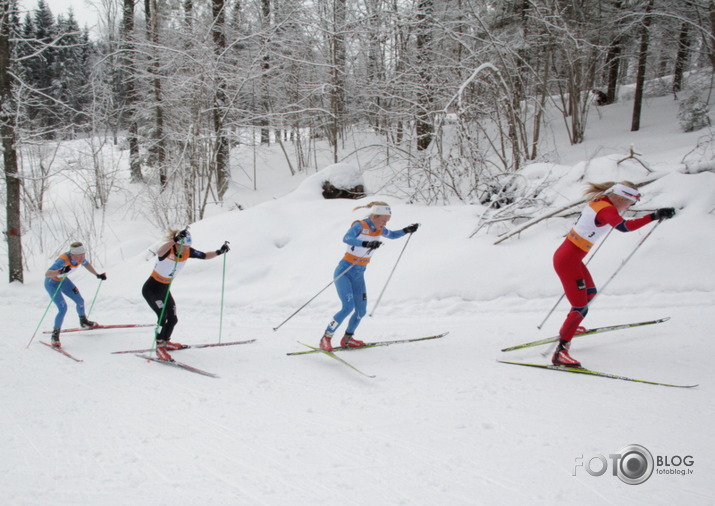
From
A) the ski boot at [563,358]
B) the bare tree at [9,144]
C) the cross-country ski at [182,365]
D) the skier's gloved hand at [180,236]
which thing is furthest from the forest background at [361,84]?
the cross-country ski at [182,365]

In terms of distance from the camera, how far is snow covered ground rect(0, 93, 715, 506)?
280cm

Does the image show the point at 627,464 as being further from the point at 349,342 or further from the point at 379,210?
the point at 379,210

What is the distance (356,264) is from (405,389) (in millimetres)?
1689

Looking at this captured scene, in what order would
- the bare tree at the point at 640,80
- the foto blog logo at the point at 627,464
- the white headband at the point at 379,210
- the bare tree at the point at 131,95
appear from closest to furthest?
the foto blog logo at the point at 627,464 → the white headband at the point at 379,210 → the bare tree at the point at 640,80 → the bare tree at the point at 131,95

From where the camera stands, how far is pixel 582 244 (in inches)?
174

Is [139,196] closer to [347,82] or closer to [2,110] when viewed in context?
[2,110]

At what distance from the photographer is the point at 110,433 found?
3549mm

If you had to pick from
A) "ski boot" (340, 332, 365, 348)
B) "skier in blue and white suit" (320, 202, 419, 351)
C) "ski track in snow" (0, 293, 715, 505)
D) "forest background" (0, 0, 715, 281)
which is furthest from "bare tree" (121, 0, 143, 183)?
"ski boot" (340, 332, 365, 348)

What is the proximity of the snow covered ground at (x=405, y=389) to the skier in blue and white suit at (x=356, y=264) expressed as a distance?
15.0 inches

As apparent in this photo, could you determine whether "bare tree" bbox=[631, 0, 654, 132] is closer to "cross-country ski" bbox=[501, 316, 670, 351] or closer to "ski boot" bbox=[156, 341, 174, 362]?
"cross-country ski" bbox=[501, 316, 670, 351]

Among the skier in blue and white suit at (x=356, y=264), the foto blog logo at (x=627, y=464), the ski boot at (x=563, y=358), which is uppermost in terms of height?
the skier in blue and white suit at (x=356, y=264)

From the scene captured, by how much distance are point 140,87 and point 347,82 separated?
10.5 m

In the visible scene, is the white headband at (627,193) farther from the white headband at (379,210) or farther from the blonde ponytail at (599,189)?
the white headband at (379,210)

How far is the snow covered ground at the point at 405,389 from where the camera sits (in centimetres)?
280
